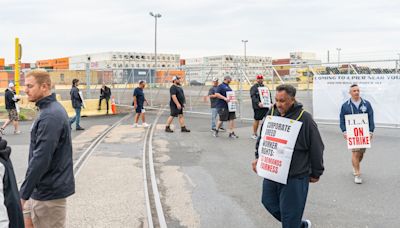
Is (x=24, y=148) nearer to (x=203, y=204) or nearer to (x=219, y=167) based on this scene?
(x=219, y=167)

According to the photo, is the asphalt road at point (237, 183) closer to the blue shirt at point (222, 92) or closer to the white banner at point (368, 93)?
the white banner at point (368, 93)

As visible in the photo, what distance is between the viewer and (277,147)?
4.17 meters

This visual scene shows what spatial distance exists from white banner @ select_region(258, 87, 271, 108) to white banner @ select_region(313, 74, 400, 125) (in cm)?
262

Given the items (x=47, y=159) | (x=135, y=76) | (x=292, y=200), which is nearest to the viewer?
(x=47, y=159)

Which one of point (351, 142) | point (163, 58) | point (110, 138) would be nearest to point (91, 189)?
point (351, 142)

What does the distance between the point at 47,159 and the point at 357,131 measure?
5361mm

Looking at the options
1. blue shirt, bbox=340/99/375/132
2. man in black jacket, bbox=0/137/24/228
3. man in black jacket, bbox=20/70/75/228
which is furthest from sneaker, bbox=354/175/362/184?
man in black jacket, bbox=0/137/24/228

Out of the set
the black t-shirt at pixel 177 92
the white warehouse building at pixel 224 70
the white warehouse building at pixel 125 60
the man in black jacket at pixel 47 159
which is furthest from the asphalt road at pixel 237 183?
the white warehouse building at pixel 125 60

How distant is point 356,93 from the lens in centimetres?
702

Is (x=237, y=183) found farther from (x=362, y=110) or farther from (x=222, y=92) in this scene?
(x=222, y=92)

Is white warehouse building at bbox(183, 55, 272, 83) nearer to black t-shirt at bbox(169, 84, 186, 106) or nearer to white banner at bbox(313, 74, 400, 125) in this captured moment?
white banner at bbox(313, 74, 400, 125)

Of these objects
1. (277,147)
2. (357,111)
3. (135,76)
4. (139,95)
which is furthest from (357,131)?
(135,76)

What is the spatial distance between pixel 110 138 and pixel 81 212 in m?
6.86

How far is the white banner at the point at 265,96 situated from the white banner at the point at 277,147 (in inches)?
289
